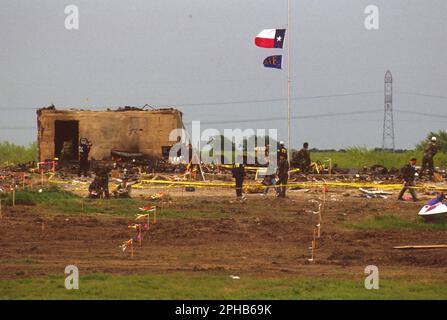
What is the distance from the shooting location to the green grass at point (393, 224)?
2252 cm

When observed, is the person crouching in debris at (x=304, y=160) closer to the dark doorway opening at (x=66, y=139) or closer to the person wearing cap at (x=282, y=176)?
the person wearing cap at (x=282, y=176)

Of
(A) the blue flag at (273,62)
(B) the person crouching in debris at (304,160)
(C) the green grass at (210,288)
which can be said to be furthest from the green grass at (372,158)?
(C) the green grass at (210,288)

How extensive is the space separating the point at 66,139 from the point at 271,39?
→ 47.3 feet

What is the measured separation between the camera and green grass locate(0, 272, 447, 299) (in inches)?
524

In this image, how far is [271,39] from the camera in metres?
39.6

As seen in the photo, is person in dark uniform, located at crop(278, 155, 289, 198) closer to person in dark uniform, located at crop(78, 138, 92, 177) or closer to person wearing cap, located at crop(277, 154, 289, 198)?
person wearing cap, located at crop(277, 154, 289, 198)

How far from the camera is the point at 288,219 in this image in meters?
24.4

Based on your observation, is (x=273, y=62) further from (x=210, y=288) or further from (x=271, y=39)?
(x=210, y=288)

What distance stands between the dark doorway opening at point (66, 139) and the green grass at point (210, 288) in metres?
31.8

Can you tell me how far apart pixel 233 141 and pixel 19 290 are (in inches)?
1524

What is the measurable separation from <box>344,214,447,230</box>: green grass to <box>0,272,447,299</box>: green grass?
747 cm

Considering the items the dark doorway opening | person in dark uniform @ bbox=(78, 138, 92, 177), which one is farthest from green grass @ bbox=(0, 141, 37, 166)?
person in dark uniform @ bbox=(78, 138, 92, 177)
